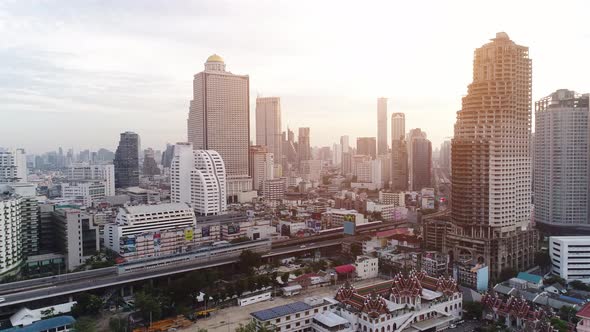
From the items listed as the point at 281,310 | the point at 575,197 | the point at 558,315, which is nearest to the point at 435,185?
the point at 575,197

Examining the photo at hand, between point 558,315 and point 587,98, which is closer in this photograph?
point 558,315

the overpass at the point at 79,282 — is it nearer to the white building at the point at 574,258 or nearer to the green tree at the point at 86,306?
the green tree at the point at 86,306

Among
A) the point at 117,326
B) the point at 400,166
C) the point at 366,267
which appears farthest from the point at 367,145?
the point at 117,326

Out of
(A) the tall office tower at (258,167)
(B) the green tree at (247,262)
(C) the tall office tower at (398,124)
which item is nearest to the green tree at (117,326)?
(B) the green tree at (247,262)

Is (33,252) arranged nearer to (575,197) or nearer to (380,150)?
(575,197)

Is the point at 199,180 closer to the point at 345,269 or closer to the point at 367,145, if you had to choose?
the point at 345,269

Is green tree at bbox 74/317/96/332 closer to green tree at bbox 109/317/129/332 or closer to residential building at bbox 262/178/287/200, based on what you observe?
green tree at bbox 109/317/129/332
